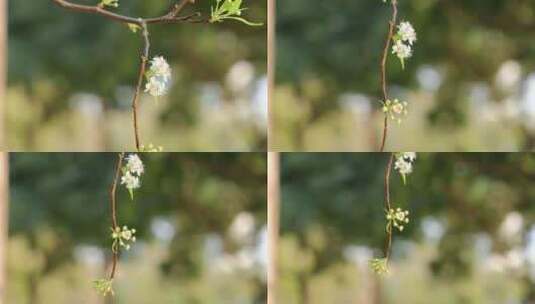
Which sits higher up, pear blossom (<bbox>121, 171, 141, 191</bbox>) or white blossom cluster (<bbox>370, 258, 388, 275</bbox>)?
pear blossom (<bbox>121, 171, 141, 191</bbox>)

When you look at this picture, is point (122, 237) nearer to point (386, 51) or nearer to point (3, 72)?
point (3, 72)

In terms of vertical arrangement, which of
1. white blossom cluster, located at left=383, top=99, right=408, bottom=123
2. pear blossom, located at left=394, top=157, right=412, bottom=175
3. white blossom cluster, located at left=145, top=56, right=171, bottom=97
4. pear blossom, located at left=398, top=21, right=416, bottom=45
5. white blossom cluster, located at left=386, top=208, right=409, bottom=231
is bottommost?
white blossom cluster, located at left=386, top=208, right=409, bottom=231

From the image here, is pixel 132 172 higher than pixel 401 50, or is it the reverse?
pixel 401 50

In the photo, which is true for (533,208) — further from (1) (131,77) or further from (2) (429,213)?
(1) (131,77)

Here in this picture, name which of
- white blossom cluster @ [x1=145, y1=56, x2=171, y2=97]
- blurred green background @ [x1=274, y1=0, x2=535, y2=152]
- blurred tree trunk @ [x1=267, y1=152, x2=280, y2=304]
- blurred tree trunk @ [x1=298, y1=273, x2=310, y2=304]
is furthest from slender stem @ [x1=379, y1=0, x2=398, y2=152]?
white blossom cluster @ [x1=145, y1=56, x2=171, y2=97]

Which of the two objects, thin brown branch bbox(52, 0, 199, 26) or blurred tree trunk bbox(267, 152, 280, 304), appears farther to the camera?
blurred tree trunk bbox(267, 152, 280, 304)

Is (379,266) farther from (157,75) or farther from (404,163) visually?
(157,75)

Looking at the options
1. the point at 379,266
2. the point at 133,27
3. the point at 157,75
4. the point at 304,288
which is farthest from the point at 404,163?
the point at 133,27

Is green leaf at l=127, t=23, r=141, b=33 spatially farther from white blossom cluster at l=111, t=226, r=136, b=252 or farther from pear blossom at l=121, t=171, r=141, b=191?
white blossom cluster at l=111, t=226, r=136, b=252

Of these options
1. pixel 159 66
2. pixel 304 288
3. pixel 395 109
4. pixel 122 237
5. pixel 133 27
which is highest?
pixel 133 27
